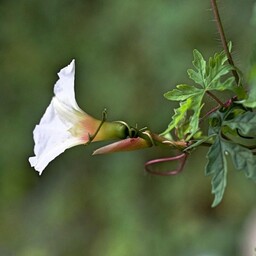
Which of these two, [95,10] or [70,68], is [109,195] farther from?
[70,68]

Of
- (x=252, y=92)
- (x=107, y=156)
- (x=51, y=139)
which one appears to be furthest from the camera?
(x=107, y=156)

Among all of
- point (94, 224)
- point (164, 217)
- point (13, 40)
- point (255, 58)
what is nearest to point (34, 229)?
point (94, 224)

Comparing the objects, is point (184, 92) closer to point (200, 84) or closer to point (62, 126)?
point (200, 84)

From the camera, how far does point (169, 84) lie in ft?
7.22

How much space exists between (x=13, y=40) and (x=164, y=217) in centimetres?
74

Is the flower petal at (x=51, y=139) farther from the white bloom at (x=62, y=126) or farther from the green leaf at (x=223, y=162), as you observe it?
the green leaf at (x=223, y=162)

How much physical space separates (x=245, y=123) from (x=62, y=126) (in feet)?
0.60

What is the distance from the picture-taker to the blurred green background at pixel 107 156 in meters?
2.19

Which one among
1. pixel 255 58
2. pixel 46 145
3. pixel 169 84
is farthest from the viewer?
pixel 169 84

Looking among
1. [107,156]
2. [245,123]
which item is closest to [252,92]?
[245,123]

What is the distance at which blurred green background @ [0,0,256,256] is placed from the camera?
86.0 inches

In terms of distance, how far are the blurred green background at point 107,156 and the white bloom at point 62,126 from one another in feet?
4.46

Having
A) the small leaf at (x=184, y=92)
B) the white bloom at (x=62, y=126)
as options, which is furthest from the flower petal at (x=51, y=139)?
the small leaf at (x=184, y=92)

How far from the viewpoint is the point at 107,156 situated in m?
2.40
